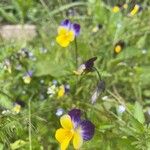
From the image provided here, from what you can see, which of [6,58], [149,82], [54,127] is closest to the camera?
[54,127]

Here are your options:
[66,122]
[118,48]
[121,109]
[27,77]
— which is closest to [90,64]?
[121,109]

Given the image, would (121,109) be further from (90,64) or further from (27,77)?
(27,77)

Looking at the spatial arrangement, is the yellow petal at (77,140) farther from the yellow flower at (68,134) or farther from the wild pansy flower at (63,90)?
the wild pansy flower at (63,90)

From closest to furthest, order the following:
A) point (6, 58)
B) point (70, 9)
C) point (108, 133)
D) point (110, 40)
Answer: point (108, 133)
point (6, 58)
point (110, 40)
point (70, 9)

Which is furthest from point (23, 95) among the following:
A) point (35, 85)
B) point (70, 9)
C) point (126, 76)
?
point (70, 9)

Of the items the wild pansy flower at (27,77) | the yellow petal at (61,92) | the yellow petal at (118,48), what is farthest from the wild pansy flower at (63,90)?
the yellow petal at (118,48)

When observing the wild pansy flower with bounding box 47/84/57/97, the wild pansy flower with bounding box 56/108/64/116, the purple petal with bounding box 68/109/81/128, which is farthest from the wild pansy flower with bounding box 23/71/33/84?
the purple petal with bounding box 68/109/81/128

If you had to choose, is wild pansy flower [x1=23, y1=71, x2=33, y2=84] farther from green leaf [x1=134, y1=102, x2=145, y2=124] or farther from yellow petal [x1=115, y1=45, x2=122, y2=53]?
green leaf [x1=134, y1=102, x2=145, y2=124]

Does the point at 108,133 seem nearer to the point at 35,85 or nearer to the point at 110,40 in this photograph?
the point at 35,85
